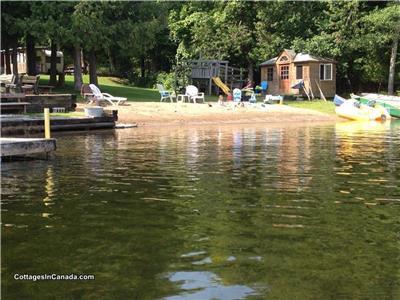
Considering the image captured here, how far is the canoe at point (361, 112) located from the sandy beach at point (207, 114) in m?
0.68

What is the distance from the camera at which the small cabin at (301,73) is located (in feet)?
149

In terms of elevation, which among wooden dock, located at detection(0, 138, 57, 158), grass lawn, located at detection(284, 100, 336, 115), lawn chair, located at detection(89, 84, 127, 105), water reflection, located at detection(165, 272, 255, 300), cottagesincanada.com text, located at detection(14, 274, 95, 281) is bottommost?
water reflection, located at detection(165, 272, 255, 300)

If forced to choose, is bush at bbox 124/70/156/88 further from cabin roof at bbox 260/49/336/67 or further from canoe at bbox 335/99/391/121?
canoe at bbox 335/99/391/121

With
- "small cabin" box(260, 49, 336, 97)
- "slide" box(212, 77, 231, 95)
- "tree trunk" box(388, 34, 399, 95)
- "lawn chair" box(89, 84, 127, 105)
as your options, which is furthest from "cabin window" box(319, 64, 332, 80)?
"lawn chair" box(89, 84, 127, 105)

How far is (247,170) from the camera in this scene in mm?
13266

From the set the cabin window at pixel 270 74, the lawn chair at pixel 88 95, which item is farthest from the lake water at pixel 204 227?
the cabin window at pixel 270 74

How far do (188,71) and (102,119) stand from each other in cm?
2183

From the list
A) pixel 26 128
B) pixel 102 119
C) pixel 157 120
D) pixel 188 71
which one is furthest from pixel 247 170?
pixel 188 71

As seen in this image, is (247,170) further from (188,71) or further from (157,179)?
(188,71)

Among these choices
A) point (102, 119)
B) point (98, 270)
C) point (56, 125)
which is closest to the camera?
point (98, 270)

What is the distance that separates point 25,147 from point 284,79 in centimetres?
3426

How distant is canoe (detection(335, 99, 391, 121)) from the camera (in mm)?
34531

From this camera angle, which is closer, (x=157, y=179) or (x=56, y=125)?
(x=157, y=179)

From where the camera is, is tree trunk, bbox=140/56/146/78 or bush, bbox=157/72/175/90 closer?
bush, bbox=157/72/175/90
